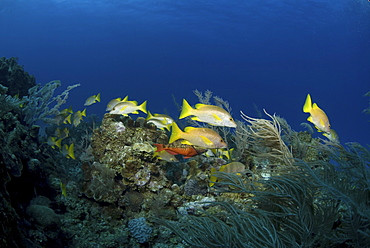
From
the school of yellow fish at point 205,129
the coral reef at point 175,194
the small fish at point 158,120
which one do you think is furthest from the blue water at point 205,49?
the school of yellow fish at point 205,129

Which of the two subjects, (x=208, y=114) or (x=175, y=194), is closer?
(x=208, y=114)

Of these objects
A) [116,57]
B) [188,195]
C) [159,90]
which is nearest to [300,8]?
[188,195]

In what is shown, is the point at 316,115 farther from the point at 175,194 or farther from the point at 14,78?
the point at 14,78

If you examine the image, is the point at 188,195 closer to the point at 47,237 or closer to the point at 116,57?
the point at 47,237

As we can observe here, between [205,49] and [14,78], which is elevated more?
[14,78]

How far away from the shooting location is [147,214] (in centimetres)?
472

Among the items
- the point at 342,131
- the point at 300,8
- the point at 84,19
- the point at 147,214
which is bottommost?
the point at 342,131

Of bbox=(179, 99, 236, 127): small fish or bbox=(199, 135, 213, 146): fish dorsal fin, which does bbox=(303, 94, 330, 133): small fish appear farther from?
bbox=(199, 135, 213, 146): fish dorsal fin

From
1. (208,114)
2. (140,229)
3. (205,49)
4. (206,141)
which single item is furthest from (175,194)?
(205,49)

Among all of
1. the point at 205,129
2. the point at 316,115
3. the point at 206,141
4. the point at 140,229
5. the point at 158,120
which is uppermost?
the point at 316,115

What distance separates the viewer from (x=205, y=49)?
84.8 meters

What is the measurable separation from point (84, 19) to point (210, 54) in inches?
1848

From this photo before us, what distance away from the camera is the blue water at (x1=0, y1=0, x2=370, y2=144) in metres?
48.5

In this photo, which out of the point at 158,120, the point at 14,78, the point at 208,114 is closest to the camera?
the point at 208,114
